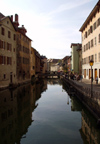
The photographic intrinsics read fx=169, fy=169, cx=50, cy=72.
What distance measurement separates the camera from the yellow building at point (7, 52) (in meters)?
32.8

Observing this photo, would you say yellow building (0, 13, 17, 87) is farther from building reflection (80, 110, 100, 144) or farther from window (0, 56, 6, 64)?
building reflection (80, 110, 100, 144)

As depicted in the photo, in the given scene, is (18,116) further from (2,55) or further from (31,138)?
(2,55)

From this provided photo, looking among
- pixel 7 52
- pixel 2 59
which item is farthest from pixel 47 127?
pixel 7 52

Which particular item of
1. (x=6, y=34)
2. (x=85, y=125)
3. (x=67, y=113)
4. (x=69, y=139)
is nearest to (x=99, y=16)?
(x=6, y=34)

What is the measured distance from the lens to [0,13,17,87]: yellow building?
32.8m

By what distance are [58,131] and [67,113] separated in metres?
5.38

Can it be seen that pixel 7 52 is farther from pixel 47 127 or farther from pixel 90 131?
pixel 90 131

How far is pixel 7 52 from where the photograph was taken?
35.6m

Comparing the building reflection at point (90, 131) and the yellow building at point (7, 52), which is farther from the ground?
the yellow building at point (7, 52)

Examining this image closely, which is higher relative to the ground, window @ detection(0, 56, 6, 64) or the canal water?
window @ detection(0, 56, 6, 64)

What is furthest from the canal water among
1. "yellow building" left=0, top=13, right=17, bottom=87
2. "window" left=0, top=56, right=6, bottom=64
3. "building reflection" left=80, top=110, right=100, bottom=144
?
"yellow building" left=0, top=13, right=17, bottom=87

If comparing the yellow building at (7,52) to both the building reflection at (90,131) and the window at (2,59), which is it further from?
the building reflection at (90,131)

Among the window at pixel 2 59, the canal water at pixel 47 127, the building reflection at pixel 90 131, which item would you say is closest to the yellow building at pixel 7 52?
the window at pixel 2 59

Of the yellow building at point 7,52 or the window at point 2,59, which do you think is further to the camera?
the yellow building at point 7,52
